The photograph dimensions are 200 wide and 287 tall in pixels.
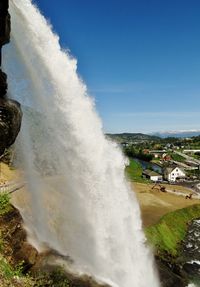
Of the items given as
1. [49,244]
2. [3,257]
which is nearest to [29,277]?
[3,257]

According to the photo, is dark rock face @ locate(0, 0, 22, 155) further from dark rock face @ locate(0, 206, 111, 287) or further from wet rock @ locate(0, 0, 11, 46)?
dark rock face @ locate(0, 206, 111, 287)

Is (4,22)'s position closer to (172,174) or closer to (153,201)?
(153,201)

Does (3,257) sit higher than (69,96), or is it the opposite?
(69,96)

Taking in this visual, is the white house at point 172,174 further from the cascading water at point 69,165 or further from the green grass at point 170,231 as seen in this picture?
the cascading water at point 69,165

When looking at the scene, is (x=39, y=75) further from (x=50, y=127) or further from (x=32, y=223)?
(x=32, y=223)

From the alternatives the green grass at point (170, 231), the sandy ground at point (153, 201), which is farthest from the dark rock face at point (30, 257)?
the green grass at point (170, 231)
